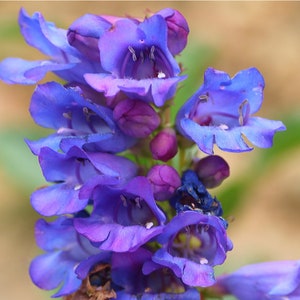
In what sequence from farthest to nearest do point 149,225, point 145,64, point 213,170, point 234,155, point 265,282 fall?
point 234,155, point 265,282, point 213,170, point 145,64, point 149,225

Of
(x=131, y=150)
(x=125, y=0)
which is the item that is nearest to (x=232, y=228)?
(x=125, y=0)

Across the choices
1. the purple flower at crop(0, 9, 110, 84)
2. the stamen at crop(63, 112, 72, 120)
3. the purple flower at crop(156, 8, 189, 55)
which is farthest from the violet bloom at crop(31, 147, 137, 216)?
the purple flower at crop(156, 8, 189, 55)

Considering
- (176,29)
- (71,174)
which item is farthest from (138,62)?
(71,174)

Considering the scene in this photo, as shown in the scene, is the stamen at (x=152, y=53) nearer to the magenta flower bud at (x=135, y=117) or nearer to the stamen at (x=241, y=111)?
the magenta flower bud at (x=135, y=117)

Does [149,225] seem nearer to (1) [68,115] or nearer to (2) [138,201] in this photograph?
(2) [138,201]

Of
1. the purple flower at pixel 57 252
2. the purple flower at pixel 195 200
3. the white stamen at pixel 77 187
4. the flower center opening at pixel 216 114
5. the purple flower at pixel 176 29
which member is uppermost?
the purple flower at pixel 176 29

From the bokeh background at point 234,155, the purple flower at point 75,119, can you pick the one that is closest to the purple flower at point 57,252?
the purple flower at point 75,119

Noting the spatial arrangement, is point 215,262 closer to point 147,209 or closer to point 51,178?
point 147,209
